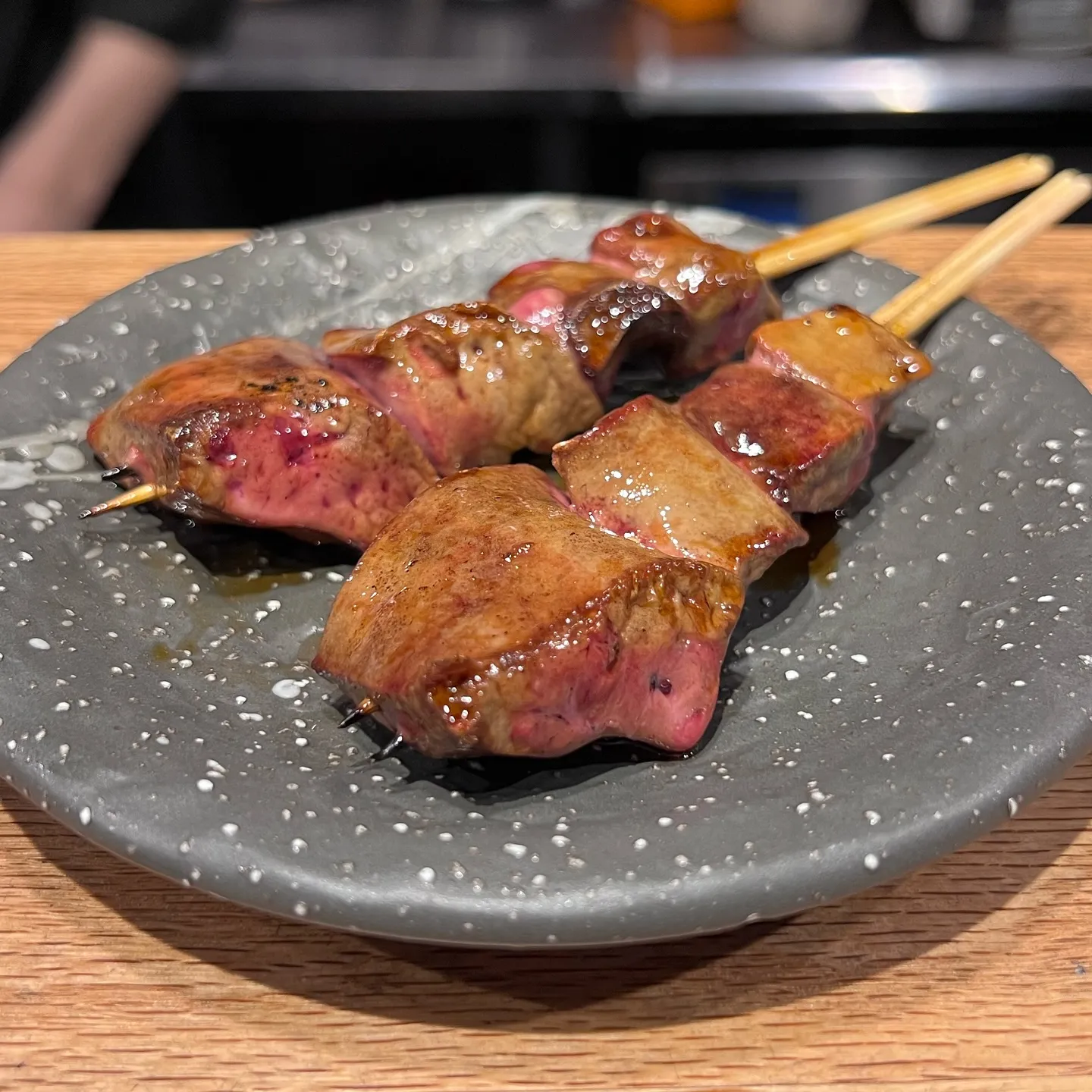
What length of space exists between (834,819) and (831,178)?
4104 mm

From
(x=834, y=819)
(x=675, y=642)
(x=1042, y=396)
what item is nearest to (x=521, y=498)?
(x=675, y=642)

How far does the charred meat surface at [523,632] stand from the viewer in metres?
1.51

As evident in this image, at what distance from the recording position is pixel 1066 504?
2.00 m

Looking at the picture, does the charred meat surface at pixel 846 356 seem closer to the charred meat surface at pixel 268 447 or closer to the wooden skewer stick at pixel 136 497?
the charred meat surface at pixel 268 447

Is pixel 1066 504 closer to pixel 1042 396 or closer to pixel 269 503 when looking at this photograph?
pixel 1042 396

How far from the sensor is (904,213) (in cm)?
265

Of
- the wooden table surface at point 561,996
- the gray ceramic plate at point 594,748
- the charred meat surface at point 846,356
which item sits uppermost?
the charred meat surface at point 846,356

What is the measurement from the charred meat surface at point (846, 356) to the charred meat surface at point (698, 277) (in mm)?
166

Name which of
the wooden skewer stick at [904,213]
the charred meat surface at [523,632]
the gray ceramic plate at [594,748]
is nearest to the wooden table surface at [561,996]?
the gray ceramic plate at [594,748]

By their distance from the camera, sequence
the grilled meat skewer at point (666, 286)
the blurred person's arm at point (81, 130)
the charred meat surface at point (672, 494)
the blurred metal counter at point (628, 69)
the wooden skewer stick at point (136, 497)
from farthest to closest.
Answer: the blurred metal counter at point (628, 69) → the blurred person's arm at point (81, 130) → the grilled meat skewer at point (666, 286) → the wooden skewer stick at point (136, 497) → the charred meat surface at point (672, 494)

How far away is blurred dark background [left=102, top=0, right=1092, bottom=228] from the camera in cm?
483

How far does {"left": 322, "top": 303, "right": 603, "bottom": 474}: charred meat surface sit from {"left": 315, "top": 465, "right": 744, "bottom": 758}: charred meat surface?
12.2 inches

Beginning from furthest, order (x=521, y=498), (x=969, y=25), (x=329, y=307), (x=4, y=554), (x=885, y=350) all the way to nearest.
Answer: (x=969, y=25) → (x=329, y=307) → (x=885, y=350) → (x=4, y=554) → (x=521, y=498)

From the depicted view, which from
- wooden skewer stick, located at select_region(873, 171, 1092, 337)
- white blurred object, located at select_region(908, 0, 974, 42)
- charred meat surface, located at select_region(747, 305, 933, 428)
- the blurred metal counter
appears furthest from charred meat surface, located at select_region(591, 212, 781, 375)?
white blurred object, located at select_region(908, 0, 974, 42)
